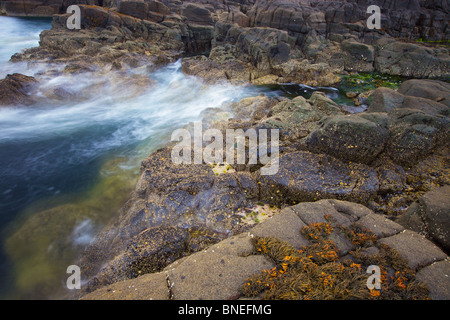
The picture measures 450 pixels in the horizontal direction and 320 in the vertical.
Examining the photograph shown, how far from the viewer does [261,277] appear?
6.01m

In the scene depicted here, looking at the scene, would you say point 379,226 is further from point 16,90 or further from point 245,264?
point 16,90

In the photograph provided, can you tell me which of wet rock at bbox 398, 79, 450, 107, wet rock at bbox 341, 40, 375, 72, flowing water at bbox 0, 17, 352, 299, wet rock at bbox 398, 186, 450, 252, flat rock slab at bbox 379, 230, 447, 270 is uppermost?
wet rock at bbox 341, 40, 375, 72

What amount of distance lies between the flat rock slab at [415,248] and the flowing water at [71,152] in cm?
1153

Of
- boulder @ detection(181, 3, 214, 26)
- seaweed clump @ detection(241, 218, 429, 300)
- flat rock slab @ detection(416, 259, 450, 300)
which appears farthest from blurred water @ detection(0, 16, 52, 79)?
flat rock slab @ detection(416, 259, 450, 300)

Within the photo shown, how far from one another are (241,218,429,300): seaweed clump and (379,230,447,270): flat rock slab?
0.38 m

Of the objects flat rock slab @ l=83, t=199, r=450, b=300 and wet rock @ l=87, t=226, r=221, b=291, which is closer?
flat rock slab @ l=83, t=199, r=450, b=300

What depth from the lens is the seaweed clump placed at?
568 centimetres

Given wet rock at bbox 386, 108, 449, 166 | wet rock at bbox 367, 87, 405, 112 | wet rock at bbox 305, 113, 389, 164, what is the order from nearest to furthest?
wet rock at bbox 305, 113, 389, 164 < wet rock at bbox 386, 108, 449, 166 < wet rock at bbox 367, 87, 405, 112

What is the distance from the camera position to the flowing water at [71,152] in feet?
32.2

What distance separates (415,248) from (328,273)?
318 centimetres

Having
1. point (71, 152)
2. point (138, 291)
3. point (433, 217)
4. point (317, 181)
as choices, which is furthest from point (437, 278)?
point (71, 152)

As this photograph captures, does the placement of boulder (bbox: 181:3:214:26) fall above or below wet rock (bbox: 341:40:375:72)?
above

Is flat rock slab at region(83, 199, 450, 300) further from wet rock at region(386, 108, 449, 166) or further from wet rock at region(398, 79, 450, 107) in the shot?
wet rock at region(398, 79, 450, 107)
